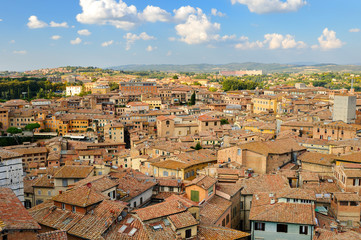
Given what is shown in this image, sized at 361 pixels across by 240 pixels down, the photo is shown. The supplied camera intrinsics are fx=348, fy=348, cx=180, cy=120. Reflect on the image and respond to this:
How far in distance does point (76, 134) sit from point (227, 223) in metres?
43.6

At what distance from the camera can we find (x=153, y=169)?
95.3 ft

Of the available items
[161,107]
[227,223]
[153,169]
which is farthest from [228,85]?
[227,223]

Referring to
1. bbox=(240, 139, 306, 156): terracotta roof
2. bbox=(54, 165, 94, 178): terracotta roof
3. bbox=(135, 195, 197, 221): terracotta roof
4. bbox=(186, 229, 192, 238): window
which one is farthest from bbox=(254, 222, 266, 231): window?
Answer: bbox=(54, 165, 94, 178): terracotta roof

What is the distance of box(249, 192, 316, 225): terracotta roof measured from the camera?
51.5 feet

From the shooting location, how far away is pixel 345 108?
40.6m

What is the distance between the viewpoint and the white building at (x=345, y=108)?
40.6m

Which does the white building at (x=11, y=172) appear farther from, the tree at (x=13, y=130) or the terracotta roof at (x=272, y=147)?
the tree at (x=13, y=130)

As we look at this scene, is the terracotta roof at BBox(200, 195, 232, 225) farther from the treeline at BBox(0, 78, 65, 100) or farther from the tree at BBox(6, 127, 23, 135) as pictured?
the treeline at BBox(0, 78, 65, 100)

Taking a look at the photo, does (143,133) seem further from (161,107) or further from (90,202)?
(90,202)

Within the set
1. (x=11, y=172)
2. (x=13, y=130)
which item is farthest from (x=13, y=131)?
(x=11, y=172)

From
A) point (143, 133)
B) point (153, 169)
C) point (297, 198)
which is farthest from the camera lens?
point (143, 133)

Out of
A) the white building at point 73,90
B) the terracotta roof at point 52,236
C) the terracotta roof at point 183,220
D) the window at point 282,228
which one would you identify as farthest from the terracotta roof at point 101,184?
the white building at point 73,90

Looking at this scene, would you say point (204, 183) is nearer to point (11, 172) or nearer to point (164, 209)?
point (164, 209)

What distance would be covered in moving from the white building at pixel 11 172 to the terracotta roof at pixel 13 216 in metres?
6.56
